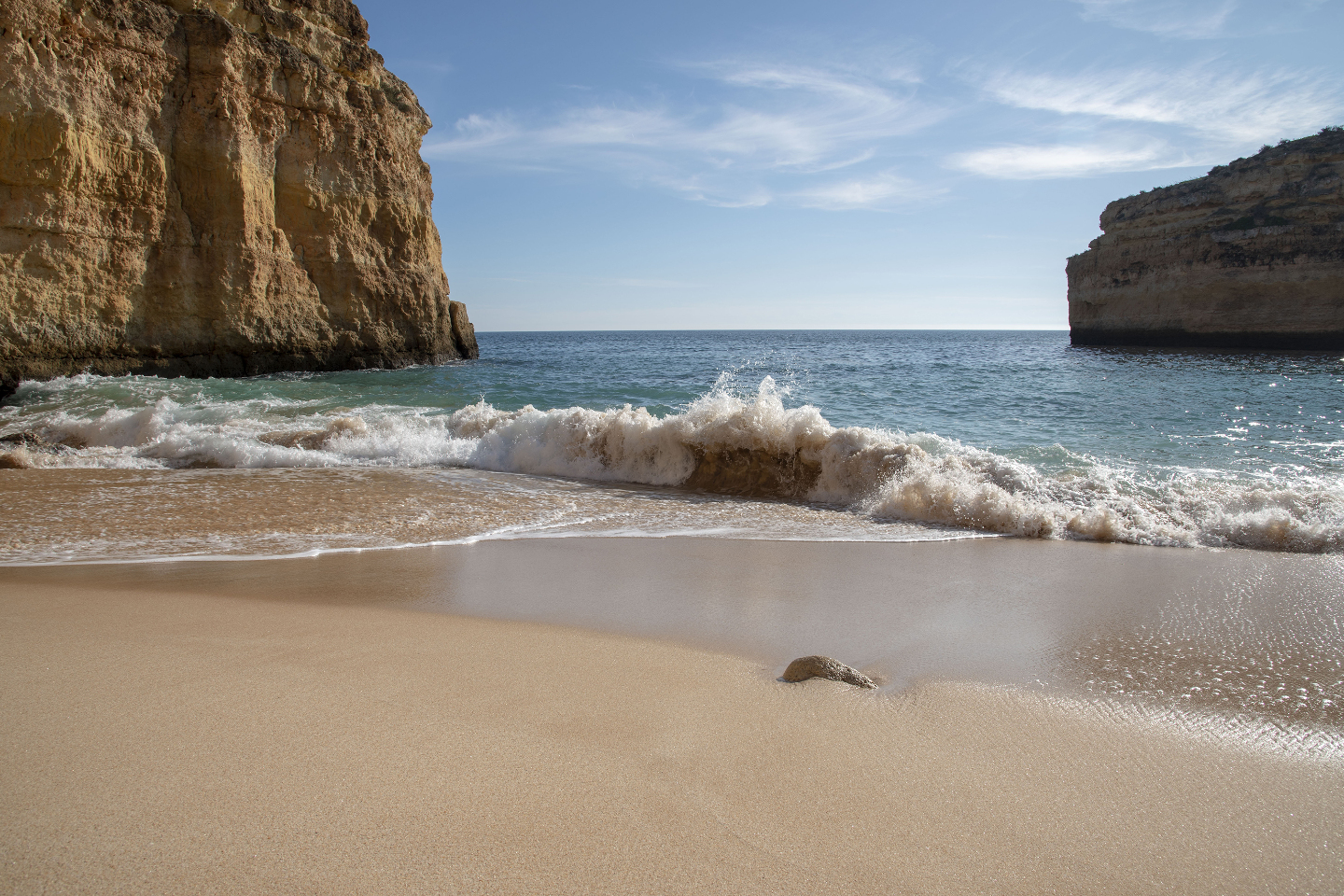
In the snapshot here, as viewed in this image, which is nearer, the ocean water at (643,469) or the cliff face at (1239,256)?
the ocean water at (643,469)

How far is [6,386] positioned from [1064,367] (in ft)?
87.9

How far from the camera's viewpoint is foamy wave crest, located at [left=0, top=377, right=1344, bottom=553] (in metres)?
5.47

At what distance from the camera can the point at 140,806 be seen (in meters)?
1.77

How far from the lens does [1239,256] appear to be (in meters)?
29.6

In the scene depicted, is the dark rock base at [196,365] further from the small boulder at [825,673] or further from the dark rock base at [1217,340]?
the dark rock base at [1217,340]

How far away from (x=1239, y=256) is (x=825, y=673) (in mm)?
36699

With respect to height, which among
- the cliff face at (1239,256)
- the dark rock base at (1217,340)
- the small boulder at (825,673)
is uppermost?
the cliff face at (1239,256)

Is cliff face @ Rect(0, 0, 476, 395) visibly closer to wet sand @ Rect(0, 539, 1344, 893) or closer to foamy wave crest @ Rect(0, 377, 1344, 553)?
foamy wave crest @ Rect(0, 377, 1344, 553)

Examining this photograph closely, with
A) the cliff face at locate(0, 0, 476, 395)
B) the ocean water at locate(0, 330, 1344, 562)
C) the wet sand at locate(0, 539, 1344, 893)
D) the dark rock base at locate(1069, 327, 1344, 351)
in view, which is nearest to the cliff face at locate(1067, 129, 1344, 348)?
the dark rock base at locate(1069, 327, 1344, 351)

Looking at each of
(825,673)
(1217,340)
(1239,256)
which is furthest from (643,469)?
(1217,340)

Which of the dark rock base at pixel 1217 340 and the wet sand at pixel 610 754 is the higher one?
the dark rock base at pixel 1217 340

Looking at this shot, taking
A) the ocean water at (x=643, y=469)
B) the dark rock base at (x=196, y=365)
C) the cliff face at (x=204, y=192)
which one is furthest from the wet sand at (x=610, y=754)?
the cliff face at (x=204, y=192)

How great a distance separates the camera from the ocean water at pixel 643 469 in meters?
5.37

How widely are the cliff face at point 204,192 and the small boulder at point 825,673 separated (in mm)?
14472
